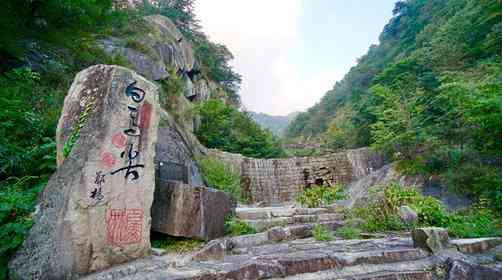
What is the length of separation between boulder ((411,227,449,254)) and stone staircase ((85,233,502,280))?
66mm

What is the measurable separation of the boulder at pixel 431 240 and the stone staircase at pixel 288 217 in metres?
1.61

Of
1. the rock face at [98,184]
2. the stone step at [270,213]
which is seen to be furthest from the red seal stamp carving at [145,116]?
the stone step at [270,213]

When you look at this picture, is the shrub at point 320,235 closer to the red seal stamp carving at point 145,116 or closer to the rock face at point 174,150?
the red seal stamp carving at point 145,116

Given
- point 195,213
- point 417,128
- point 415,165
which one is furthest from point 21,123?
point 417,128

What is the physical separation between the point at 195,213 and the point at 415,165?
651 cm

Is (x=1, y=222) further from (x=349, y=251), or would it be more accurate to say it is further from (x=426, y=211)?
(x=426, y=211)

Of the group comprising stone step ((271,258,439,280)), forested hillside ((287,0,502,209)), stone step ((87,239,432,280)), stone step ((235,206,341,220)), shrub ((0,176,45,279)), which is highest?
forested hillside ((287,0,502,209))

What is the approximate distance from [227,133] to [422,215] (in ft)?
37.6

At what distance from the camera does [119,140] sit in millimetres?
2879

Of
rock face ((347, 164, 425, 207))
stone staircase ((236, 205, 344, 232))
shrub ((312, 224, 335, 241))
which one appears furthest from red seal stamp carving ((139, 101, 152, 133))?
rock face ((347, 164, 425, 207))

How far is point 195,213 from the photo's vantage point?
3.61 m

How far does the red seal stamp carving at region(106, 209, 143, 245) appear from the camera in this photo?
2.65 metres

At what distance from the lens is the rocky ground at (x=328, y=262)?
87.7 inches

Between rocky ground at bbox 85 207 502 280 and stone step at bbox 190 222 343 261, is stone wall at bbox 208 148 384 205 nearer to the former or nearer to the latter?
stone step at bbox 190 222 343 261
